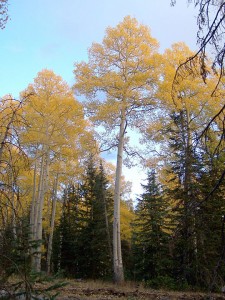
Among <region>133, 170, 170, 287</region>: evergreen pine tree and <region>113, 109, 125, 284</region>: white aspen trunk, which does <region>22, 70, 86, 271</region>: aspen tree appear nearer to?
<region>113, 109, 125, 284</region>: white aspen trunk

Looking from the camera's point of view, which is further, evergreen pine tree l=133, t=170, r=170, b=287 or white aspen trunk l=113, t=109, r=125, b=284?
evergreen pine tree l=133, t=170, r=170, b=287

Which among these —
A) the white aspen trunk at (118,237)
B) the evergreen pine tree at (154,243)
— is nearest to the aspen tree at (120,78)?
the white aspen trunk at (118,237)

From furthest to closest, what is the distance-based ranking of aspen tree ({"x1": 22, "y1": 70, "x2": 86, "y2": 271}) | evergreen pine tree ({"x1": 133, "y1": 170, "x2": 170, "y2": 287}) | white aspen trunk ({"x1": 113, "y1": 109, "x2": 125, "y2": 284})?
1. aspen tree ({"x1": 22, "y1": 70, "x2": 86, "y2": 271})
2. evergreen pine tree ({"x1": 133, "y1": 170, "x2": 170, "y2": 287})
3. white aspen trunk ({"x1": 113, "y1": 109, "x2": 125, "y2": 284})

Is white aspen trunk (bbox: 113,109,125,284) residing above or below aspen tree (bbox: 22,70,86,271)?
below

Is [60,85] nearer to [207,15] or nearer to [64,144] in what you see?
[64,144]

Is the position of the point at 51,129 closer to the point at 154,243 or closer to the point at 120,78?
the point at 120,78

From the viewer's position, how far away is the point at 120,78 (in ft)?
43.1

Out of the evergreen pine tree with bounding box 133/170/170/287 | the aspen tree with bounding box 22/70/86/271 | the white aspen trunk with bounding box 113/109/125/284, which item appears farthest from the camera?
the aspen tree with bounding box 22/70/86/271

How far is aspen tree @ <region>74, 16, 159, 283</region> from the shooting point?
510 inches

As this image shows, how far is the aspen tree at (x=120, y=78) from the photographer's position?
13.0 metres

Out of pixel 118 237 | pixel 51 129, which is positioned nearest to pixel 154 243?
pixel 118 237

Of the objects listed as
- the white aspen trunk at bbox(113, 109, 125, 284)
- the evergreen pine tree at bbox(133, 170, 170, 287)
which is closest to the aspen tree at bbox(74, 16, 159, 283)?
the white aspen trunk at bbox(113, 109, 125, 284)

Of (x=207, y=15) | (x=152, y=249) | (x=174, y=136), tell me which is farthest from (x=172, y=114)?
(x=207, y=15)

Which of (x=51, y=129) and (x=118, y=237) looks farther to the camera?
(x=51, y=129)
